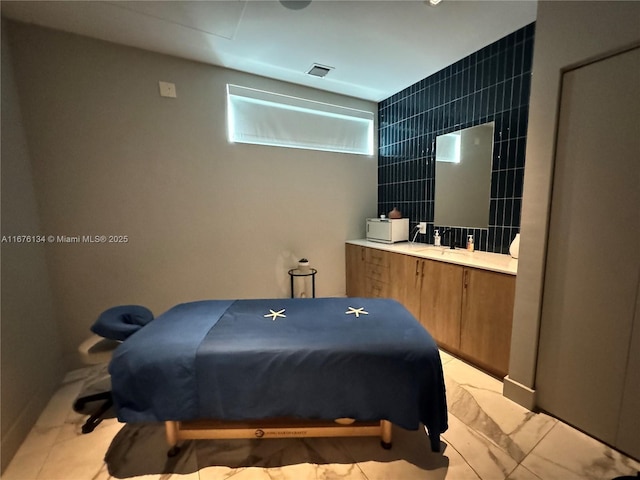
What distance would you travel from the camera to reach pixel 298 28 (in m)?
1.95

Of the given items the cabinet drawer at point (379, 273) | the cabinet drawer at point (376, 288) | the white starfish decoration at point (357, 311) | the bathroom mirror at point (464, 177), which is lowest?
the cabinet drawer at point (376, 288)

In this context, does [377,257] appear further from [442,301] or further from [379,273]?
[442,301]

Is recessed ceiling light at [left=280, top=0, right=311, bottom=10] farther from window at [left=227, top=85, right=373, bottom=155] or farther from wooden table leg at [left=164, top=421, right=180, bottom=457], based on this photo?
wooden table leg at [left=164, top=421, right=180, bottom=457]

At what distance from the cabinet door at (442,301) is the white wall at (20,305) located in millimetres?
2851

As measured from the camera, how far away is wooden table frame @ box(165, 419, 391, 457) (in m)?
1.35

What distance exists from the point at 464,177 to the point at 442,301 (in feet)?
4.10

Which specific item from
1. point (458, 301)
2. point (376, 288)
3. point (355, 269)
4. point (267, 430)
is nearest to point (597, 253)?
point (458, 301)

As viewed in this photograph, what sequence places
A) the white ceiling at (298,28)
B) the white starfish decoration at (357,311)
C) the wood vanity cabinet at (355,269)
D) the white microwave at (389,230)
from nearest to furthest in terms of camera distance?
the white starfish decoration at (357,311) < the white ceiling at (298,28) < the white microwave at (389,230) < the wood vanity cabinet at (355,269)

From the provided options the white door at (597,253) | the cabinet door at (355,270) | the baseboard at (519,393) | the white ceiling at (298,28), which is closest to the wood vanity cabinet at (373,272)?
the cabinet door at (355,270)

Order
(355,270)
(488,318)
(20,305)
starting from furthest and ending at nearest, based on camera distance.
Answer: (355,270) → (488,318) → (20,305)

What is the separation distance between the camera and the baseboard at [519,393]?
1.67 meters

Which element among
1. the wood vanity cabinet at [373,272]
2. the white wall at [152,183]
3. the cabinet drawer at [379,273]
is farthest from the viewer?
A: the cabinet drawer at [379,273]

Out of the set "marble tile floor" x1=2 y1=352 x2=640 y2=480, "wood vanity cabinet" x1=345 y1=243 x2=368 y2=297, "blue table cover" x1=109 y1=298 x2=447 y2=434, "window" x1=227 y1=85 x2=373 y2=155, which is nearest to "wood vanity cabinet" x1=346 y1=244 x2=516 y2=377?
"wood vanity cabinet" x1=345 y1=243 x2=368 y2=297

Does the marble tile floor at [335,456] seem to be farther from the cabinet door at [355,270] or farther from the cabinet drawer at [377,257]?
the cabinet door at [355,270]
